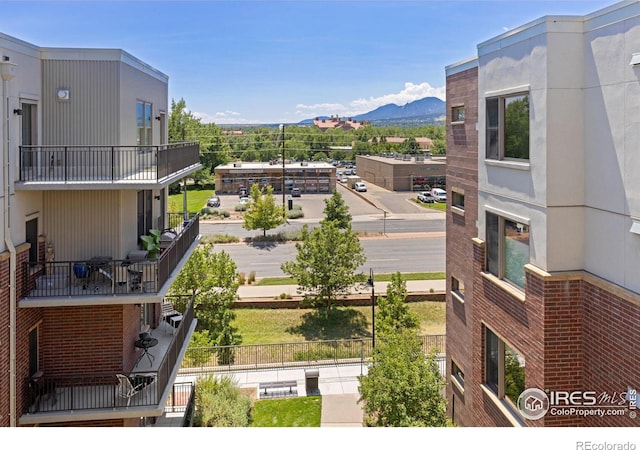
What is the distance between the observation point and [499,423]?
25.9 feet

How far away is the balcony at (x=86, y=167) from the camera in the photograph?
858 centimetres

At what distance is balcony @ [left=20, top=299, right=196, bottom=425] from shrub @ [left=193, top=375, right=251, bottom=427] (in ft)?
10.0

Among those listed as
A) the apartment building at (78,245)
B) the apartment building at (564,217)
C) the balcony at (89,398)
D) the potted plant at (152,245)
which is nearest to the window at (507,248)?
the apartment building at (564,217)

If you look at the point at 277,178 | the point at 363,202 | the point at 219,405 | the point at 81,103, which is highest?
the point at 277,178

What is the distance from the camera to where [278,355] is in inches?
733

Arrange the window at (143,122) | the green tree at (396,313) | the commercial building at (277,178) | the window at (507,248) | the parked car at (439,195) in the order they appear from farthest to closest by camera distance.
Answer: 1. the commercial building at (277,178)
2. the parked car at (439,195)
3. the green tree at (396,313)
4. the window at (143,122)
5. the window at (507,248)

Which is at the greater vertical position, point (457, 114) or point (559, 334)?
point (457, 114)

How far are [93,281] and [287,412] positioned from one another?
24.4 feet

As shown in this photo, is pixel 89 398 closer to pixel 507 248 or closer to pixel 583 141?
pixel 507 248

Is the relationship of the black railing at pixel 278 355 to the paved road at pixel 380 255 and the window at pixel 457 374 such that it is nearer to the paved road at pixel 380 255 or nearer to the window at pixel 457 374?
the window at pixel 457 374

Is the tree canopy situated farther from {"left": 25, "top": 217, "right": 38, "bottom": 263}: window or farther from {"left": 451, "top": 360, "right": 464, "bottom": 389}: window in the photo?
{"left": 25, "top": 217, "right": 38, "bottom": 263}: window

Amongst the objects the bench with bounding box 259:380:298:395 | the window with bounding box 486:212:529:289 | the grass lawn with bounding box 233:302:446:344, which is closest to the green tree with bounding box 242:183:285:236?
the grass lawn with bounding box 233:302:446:344

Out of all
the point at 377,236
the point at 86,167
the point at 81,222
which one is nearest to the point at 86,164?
the point at 86,167

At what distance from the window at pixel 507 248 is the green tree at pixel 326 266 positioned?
15.6 metres
